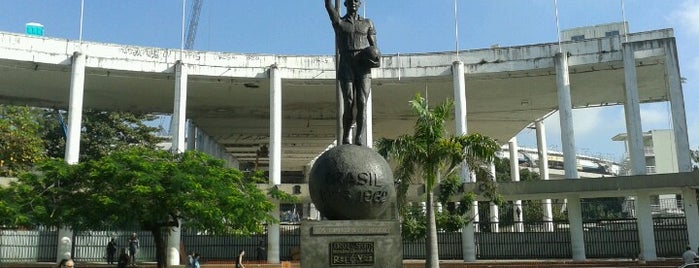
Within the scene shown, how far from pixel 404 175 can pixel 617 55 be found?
1308 centimetres

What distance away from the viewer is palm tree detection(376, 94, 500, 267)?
1817 cm

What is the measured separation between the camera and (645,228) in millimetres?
24438

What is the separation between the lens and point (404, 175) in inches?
742

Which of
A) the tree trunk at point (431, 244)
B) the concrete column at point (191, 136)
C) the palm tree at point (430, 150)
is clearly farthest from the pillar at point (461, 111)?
the concrete column at point (191, 136)

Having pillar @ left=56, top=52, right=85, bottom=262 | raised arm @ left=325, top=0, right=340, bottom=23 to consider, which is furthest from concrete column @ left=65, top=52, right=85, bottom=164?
raised arm @ left=325, top=0, right=340, bottom=23

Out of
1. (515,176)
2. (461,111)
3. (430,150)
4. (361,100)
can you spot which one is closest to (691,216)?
(461,111)

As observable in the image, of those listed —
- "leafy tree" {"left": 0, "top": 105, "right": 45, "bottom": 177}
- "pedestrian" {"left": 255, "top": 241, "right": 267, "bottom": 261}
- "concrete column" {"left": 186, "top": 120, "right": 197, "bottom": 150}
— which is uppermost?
"concrete column" {"left": 186, "top": 120, "right": 197, "bottom": 150}

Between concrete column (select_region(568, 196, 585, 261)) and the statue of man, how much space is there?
18.7 meters

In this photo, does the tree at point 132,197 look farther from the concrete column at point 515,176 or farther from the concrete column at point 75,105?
the concrete column at point 515,176

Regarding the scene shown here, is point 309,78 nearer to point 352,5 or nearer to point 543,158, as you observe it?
point 543,158

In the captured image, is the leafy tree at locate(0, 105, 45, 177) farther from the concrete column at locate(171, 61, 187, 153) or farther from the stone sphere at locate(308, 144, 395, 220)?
the stone sphere at locate(308, 144, 395, 220)

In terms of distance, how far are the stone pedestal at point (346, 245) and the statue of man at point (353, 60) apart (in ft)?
5.89

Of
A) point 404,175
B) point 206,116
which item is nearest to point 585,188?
point 404,175

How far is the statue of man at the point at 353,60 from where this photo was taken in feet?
32.3
